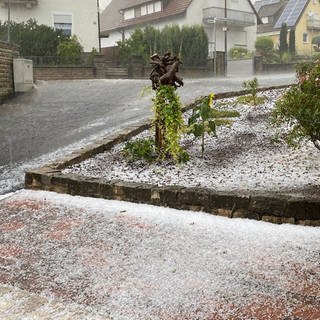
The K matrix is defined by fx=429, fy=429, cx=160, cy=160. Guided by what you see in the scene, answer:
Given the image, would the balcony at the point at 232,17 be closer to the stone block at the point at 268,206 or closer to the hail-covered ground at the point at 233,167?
the hail-covered ground at the point at 233,167

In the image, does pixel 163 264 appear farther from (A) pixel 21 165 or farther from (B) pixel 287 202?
(A) pixel 21 165

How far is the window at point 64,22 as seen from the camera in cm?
2677

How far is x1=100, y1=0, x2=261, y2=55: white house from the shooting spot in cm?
3547

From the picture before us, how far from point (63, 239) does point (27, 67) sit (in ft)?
37.8

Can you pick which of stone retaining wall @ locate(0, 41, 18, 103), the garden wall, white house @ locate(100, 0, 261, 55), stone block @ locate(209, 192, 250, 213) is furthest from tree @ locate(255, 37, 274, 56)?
stone block @ locate(209, 192, 250, 213)

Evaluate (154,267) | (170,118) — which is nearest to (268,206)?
(154,267)

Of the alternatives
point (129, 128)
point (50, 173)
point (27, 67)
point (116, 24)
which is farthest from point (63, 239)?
point (116, 24)

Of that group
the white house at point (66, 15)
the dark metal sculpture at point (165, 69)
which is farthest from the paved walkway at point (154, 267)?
the white house at point (66, 15)

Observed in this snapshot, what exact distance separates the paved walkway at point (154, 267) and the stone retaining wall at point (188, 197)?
0.11 meters

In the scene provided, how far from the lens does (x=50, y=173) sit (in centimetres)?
535

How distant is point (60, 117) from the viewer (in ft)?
33.6

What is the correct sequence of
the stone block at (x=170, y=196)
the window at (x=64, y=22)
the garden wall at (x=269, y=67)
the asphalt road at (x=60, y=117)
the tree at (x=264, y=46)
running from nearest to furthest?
the stone block at (x=170, y=196) → the asphalt road at (x=60, y=117) → the window at (x=64, y=22) → the garden wall at (x=269, y=67) → the tree at (x=264, y=46)

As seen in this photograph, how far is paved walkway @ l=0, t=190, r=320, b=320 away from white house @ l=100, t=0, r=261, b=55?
3077 cm

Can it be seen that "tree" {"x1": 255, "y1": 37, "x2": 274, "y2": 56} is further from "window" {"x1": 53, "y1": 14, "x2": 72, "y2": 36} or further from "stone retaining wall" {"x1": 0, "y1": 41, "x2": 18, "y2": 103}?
"stone retaining wall" {"x1": 0, "y1": 41, "x2": 18, "y2": 103}
